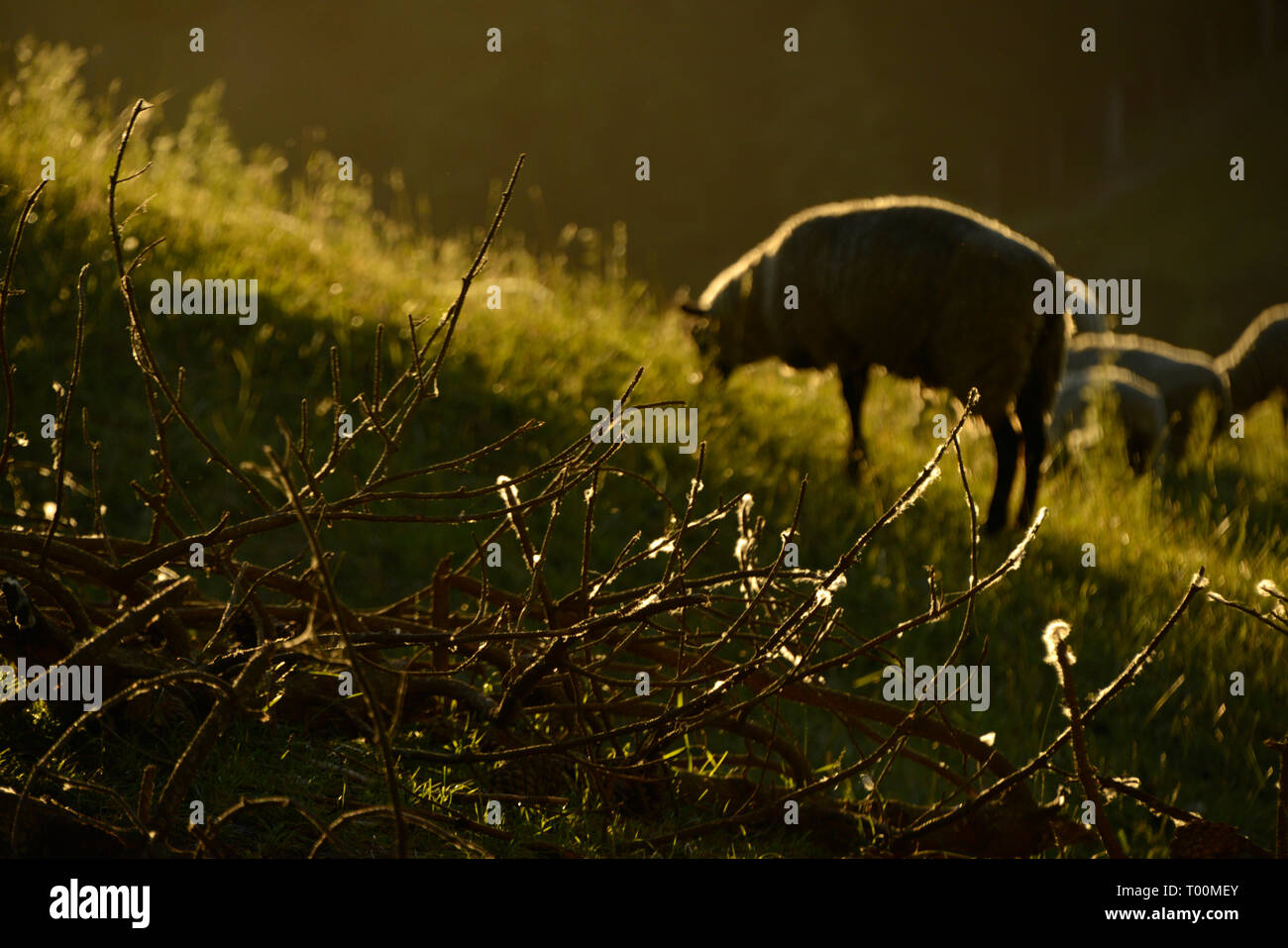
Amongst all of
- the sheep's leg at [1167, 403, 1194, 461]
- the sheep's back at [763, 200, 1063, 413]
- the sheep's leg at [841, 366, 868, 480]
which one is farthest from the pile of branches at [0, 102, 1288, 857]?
the sheep's leg at [1167, 403, 1194, 461]

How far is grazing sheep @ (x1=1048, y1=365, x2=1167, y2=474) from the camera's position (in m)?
8.02

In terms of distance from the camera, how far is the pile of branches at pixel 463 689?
1463mm

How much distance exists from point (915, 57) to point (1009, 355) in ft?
189

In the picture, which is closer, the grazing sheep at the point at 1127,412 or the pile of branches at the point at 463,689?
the pile of branches at the point at 463,689

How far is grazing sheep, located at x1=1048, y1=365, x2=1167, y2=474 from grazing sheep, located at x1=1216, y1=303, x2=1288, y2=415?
3316 millimetres

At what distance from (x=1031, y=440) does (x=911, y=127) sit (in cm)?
5376

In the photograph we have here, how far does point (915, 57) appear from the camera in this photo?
57.3m

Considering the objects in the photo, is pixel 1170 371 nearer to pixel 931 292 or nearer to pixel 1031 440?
pixel 1031 440

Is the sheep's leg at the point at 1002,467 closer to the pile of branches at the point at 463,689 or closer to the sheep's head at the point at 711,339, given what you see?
the sheep's head at the point at 711,339

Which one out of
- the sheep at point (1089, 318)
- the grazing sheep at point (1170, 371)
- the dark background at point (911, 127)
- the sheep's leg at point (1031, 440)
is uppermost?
the dark background at point (911, 127)

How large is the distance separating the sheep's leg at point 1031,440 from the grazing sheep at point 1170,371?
13.9 feet

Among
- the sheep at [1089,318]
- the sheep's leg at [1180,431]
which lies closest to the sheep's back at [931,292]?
the sheep at [1089,318]

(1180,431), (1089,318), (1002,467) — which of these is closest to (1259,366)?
(1180,431)

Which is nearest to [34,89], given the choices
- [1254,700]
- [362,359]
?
[362,359]
